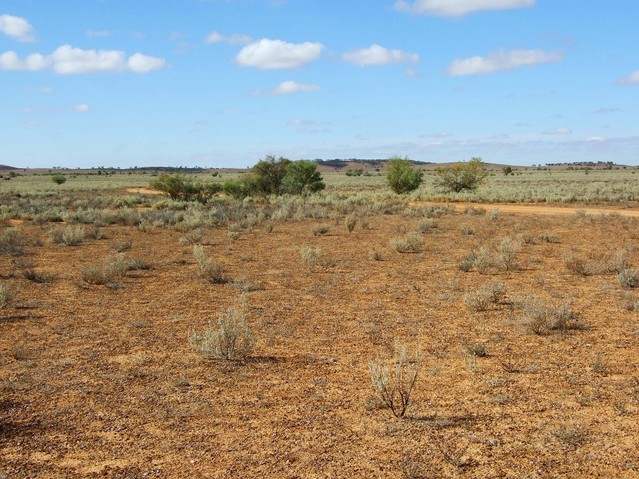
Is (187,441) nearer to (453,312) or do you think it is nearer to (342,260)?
(453,312)

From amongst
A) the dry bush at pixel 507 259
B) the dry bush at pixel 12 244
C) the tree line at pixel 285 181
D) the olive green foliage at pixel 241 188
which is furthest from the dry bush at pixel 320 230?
the olive green foliage at pixel 241 188

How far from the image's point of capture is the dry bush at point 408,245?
1875cm

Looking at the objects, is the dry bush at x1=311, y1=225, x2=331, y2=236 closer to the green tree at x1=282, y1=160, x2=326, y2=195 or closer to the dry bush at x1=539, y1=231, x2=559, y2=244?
the dry bush at x1=539, y1=231, x2=559, y2=244

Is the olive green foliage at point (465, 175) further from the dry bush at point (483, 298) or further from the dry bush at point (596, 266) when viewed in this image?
the dry bush at point (483, 298)

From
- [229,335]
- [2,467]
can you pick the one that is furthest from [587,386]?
[2,467]

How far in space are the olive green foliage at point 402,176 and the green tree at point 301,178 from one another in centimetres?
668

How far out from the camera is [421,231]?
23.8m

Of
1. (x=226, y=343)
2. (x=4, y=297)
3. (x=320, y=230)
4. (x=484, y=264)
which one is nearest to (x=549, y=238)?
(x=484, y=264)

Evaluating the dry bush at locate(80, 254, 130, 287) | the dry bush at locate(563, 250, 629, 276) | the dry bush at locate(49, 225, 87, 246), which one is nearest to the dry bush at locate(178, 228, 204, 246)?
the dry bush at locate(49, 225, 87, 246)

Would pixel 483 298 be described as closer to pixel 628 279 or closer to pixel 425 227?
pixel 628 279

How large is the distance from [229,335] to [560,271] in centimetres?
1001

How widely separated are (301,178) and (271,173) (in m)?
2.42

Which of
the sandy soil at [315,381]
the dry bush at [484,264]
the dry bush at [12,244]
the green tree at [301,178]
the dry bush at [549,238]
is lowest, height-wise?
the sandy soil at [315,381]

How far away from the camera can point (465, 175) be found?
49.8 metres
